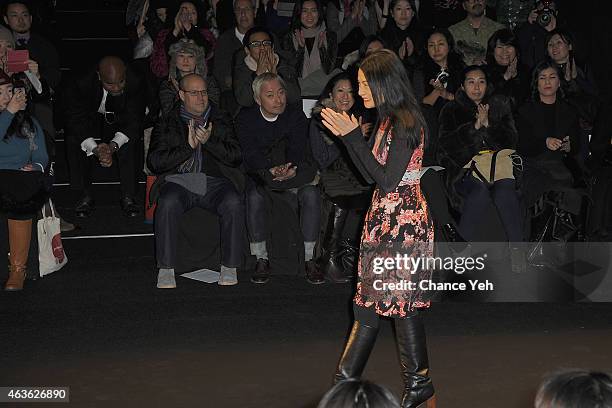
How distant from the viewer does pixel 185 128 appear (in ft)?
24.2

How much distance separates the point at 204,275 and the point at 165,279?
1.35 ft

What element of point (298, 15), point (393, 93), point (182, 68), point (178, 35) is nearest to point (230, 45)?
point (178, 35)

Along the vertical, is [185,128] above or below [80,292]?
above

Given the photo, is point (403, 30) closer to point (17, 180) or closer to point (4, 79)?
point (4, 79)

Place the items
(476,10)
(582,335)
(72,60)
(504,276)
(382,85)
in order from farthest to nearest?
(72,60) → (476,10) → (504,276) → (582,335) → (382,85)

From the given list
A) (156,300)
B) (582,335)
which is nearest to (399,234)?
(582,335)

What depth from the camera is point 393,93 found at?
444 cm

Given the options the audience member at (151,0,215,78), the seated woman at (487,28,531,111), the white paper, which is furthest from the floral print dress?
the audience member at (151,0,215,78)

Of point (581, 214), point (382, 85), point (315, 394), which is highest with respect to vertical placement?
point (382, 85)

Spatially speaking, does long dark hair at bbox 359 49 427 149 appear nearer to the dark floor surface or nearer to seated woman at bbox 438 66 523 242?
the dark floor surface

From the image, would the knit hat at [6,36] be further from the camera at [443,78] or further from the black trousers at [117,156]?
the camera at [443,78]

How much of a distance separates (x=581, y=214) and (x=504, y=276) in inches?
34.5

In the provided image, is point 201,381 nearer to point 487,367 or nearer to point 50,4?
point 487,367

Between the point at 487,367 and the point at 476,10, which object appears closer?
the point at 487,367
